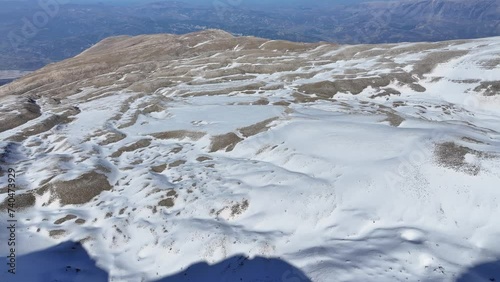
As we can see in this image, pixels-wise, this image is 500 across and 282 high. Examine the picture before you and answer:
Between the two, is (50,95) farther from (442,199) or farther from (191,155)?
(442,199)

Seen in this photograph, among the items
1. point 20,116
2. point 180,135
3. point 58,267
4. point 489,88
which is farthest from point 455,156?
point 20,116

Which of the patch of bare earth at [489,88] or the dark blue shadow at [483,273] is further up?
the dark blue shadow at [483,273]

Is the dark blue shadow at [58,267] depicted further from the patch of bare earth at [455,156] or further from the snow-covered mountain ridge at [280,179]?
the patch of bare earth at [455,156]

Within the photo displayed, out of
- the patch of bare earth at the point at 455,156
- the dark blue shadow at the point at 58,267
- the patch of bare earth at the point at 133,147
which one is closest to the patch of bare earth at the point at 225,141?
the patch of bare earth at the point at 133,147

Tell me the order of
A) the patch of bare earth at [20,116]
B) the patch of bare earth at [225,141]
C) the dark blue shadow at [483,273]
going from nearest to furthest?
the dark blue shadow at [483,273], the patch of bare earth at [225,141], the patch of bare earth at [20,116]

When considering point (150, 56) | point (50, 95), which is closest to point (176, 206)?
point (50, 95)

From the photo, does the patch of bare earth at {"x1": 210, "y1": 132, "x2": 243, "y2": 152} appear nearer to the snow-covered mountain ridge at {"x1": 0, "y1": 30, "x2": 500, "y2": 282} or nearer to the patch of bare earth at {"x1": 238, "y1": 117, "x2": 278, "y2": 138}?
the snow-covered mountain ridge at {"x1": 0, "y1": 30, "x2": 500, "y2": 282}
